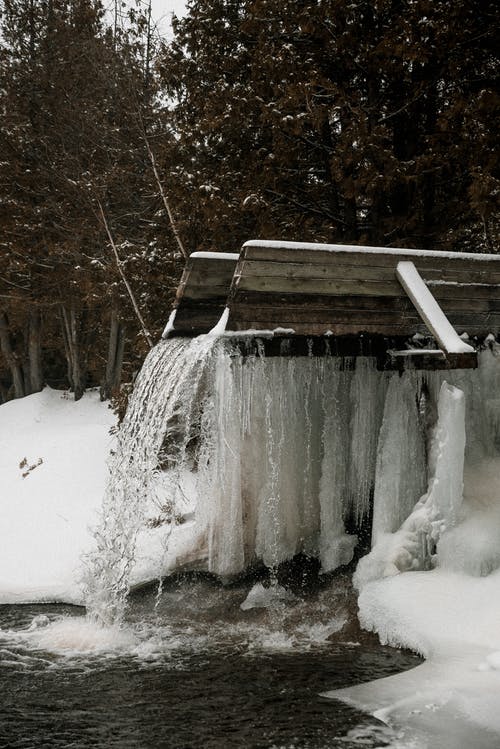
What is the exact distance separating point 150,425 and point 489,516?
3139 mm

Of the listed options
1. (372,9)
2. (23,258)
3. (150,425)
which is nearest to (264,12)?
(372,9)

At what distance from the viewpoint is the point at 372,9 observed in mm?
9469

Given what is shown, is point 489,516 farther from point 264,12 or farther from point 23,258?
point 23,258

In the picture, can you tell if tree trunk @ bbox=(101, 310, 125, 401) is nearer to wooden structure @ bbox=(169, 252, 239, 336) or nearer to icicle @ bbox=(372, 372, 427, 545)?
wooden structure @ bbox=(169, 252, 239, 336)

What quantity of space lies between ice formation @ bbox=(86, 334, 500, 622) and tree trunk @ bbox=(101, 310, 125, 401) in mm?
11713

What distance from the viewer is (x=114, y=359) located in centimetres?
2033

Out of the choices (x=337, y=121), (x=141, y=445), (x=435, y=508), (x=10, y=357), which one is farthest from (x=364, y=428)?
(x=10, y=357)

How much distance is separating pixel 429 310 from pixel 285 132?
4.36 metres

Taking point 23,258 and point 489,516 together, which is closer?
point 489,516

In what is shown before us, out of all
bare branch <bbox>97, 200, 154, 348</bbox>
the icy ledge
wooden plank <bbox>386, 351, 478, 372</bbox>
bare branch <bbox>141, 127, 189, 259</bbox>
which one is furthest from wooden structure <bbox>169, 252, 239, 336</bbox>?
bare branch <bbox>97, 200, 154, 348</bbox>

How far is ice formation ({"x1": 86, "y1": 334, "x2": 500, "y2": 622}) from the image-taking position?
6.63 metres

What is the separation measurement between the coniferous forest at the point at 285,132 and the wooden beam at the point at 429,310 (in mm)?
2544

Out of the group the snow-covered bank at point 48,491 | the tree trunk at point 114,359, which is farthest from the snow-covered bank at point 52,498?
the tree trunk at point 114,359

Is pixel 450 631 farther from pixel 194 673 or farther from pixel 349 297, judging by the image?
pixel 349 297
